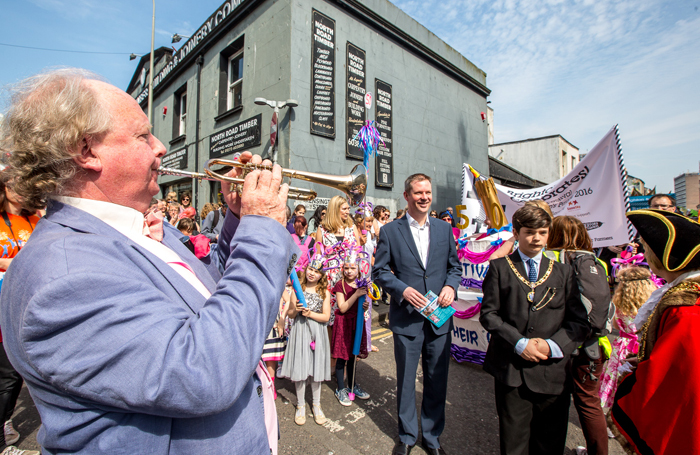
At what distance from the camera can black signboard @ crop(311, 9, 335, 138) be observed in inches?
320

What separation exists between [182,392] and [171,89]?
15.5 meters

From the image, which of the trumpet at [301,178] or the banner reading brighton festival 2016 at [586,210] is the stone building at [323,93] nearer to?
the banner reading brighton festival 2016 at [586,210]

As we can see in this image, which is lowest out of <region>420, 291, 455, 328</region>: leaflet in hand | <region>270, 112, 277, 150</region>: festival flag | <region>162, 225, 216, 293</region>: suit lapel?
<region>420, 291, 455, 328</region>: leaflet in hand

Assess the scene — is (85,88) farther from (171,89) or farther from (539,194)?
(171,89)

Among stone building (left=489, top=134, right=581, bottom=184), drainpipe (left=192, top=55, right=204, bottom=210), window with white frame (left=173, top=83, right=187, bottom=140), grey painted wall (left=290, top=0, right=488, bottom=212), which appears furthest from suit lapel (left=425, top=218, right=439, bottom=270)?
stone building (left=489, top=134, right=581, bottom=184)

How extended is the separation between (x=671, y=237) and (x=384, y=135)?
8638 mm

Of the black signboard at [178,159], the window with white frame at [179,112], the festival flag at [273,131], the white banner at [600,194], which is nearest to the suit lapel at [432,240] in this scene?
the white banner at [600,194]

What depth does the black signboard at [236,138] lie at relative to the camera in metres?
8.75

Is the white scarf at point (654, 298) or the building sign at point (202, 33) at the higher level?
the building sign at point (202, 33)

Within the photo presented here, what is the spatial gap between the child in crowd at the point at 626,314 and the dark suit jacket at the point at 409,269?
1497 mm

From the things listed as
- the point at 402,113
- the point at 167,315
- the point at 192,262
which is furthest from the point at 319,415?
the point at 402,113

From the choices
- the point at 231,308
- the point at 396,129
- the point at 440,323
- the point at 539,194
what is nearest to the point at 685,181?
the point at 396,129

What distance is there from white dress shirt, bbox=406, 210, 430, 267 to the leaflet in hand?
0.31 metres

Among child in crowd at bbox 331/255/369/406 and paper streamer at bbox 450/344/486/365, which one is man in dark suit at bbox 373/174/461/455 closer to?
child in crowd at bbox 331/255/369/406
